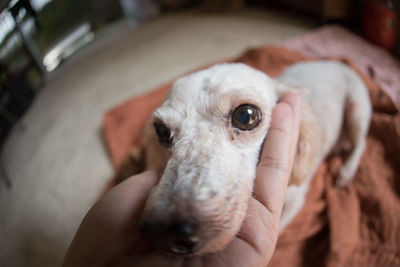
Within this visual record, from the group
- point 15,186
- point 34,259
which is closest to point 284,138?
point 34,259

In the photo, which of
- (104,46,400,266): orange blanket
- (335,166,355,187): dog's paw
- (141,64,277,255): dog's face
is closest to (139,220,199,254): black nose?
(141,64,277,255): dog's face

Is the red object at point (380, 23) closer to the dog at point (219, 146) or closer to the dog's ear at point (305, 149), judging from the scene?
the dog at point (219, 146)

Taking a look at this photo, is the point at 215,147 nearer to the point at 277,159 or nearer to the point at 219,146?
the point at 219,146

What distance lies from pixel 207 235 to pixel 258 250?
0.21 m

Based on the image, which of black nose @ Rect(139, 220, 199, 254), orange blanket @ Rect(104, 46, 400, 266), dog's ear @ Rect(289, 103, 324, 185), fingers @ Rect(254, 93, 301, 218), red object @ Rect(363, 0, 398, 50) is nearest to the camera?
black nose @ Rect(139, 220, 199, 254)

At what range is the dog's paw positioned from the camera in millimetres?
1391

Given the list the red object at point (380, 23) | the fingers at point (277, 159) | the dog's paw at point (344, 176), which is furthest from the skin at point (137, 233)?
the red object at point (380, 23)

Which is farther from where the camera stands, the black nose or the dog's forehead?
the dog's forehead

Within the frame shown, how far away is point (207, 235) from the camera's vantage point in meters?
0.58

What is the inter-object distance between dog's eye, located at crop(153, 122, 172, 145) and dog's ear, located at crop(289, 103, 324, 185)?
50 cm

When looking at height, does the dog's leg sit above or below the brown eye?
below

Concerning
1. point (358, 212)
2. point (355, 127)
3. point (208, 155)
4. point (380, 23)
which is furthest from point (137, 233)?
point (380, 23)

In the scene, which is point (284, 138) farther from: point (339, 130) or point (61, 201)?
point (61, 201)

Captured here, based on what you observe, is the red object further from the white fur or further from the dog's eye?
the dog's eye
